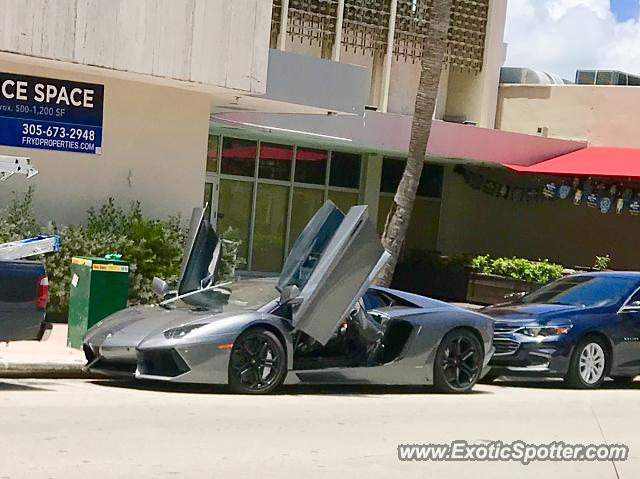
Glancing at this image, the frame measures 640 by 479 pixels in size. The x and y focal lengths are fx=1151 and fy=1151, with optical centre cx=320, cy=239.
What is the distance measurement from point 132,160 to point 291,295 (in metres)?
7.25

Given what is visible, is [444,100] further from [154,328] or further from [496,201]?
[154,328]

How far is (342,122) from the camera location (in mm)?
23219

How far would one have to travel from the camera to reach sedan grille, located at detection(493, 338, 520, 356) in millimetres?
13945

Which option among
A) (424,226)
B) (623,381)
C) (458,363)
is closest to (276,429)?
(458,363)

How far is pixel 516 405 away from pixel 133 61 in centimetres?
731

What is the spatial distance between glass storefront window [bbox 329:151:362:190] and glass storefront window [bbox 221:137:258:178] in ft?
8.53

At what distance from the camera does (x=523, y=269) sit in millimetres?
24828

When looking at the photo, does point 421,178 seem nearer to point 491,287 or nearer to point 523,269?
point 491,287

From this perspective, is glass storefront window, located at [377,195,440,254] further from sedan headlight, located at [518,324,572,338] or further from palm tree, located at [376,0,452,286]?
sedan headlight, located at [518,324,572,338]

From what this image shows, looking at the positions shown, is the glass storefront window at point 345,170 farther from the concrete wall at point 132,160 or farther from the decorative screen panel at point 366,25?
the concrete wall at point 132,160

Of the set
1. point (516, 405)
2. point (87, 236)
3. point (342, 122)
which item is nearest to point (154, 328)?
point (516, 405)

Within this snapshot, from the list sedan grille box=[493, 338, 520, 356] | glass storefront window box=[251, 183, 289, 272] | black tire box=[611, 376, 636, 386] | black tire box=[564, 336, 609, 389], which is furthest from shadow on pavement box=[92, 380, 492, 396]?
glass storefront window box=[251, 183, 289, 272]

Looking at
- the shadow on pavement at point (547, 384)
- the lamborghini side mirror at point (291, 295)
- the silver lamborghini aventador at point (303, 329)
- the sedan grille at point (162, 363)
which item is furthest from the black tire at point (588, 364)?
the sedan grille at point (162, 363)

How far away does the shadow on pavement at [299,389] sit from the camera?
11305 mm
